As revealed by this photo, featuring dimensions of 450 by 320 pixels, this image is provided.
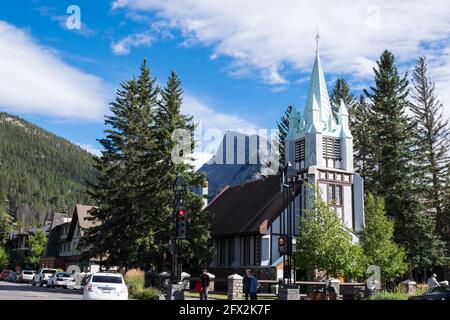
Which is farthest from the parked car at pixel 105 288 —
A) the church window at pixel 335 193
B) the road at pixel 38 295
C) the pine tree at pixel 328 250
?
the church window at pixel 335 193

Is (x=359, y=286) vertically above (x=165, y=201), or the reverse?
(x=165, y=201)

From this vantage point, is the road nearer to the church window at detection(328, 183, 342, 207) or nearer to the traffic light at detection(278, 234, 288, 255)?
the traffic light at detection(278, 234, 288, 255)

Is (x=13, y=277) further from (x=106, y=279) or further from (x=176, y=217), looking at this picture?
(x=176, y=217)

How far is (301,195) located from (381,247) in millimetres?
7684

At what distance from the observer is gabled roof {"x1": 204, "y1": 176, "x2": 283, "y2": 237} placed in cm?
4156

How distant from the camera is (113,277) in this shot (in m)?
22.7

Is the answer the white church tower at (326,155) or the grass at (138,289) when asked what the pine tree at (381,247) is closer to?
the white church tower at (326,155)

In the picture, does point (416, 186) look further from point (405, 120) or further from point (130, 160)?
point (130, 160)

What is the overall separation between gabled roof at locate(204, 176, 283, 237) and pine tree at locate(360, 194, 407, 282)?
23.0 ft

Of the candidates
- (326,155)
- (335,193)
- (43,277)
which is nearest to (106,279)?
(335,193)

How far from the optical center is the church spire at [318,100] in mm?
44953
